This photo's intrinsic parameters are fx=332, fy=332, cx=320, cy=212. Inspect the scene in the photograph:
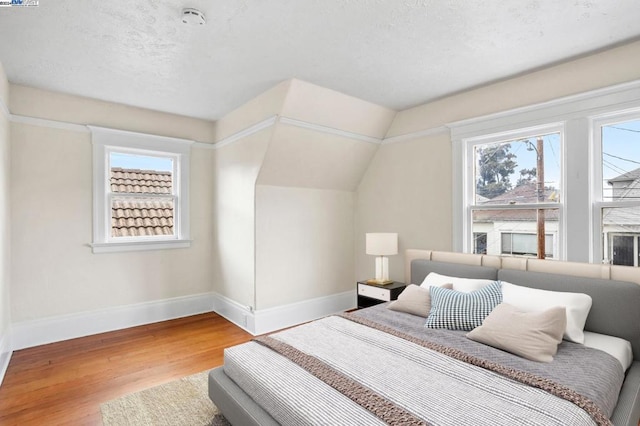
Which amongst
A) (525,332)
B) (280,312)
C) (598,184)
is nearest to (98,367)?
(280,312)

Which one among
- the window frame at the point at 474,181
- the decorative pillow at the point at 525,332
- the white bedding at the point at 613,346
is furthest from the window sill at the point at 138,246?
the white bedding at the point at 613,346

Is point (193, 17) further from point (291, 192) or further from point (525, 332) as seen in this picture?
point (525, 332)

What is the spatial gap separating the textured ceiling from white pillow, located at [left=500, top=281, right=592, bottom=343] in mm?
1833

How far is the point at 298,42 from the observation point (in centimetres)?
242

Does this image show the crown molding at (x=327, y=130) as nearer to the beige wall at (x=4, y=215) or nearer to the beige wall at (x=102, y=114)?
the beige wall at (x=102, y=114)

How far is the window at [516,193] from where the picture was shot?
9.75ft

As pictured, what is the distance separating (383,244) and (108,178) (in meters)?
3.21

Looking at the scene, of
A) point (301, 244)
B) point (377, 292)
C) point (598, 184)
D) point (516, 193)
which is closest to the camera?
point (598, 184)

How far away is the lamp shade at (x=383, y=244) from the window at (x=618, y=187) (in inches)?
69.5

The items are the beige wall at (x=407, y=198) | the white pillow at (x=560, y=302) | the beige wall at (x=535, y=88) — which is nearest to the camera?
the white pillow at (x=560, y=302)

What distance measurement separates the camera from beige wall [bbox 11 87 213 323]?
327 centimetres

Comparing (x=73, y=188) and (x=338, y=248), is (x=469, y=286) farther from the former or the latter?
(x=73, y=188)

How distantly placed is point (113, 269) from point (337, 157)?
2.91 metres

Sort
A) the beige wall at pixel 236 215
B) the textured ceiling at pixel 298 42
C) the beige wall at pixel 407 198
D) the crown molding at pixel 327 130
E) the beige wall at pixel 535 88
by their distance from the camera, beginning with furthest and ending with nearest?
the beige wall at pixel 236 215, the beige wall at pixel 407 198, the crown molding at pixel 327 130, the beige wall at pixel 535 88, the textured ceiling at pixel 298 42
